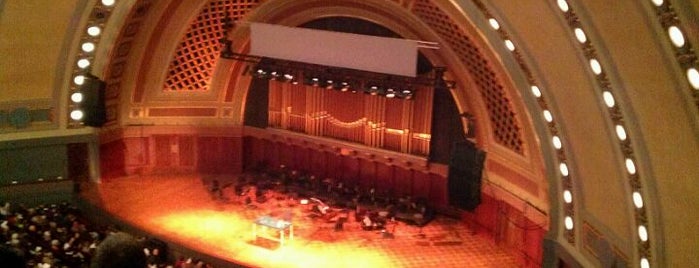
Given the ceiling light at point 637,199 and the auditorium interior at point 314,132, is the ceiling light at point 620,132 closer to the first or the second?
the auditorium interior at point 314,132

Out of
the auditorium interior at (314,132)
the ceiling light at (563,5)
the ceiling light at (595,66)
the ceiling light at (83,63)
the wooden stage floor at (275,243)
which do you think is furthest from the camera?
the ceiling light at (83,63)

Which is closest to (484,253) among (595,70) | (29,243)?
(595,70)

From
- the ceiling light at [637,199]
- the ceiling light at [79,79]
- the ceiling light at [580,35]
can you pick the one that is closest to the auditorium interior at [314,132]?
the ceiling light at [79,79]

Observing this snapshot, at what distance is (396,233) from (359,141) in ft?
7.05

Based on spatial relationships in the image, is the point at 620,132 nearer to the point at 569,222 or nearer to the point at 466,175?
the point at 569,222

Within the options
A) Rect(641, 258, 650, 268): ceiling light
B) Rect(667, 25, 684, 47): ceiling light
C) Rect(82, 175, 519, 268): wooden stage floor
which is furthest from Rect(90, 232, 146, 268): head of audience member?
Rect(82, 175, 519, 268): wooden stage floor

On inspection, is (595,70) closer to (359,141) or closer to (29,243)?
(359,141)

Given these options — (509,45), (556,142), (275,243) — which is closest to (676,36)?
(509,45)

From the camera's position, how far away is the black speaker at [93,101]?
44.8 feet

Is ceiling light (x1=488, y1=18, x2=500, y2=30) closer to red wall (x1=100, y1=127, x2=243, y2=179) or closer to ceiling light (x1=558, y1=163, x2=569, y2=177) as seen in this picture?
ceiling light (x1=558, y1=163, x2=569, y2=177)

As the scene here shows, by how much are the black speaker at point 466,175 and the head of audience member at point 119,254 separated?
9.12 meters

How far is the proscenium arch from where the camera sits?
37.0 feet

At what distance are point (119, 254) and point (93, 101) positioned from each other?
1129 centimetres

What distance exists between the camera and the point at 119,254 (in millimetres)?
3008
